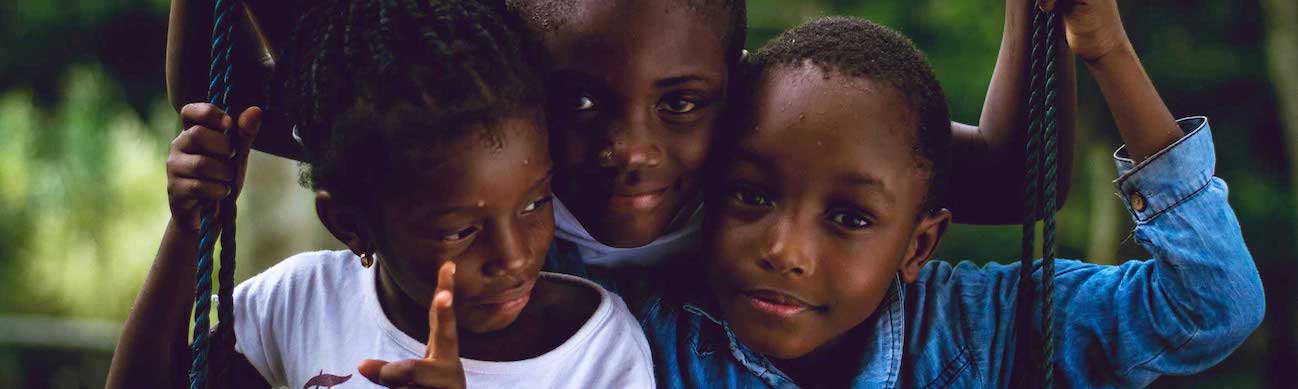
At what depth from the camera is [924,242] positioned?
167 cm

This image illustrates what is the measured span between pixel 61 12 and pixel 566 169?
714 centimetres

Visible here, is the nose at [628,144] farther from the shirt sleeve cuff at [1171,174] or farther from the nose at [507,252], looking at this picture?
the shirt sleeve cuff at [1171,174]

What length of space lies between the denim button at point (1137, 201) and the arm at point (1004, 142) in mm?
186

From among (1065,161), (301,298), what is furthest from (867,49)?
(301,298)

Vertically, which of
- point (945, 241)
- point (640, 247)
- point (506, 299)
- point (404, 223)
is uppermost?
point (404, 223)

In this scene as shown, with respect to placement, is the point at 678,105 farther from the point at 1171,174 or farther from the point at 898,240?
the point at 1171,174

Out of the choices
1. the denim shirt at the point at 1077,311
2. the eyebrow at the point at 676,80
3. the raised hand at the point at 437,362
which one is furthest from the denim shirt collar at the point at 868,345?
the raised hand at the point at 437,362

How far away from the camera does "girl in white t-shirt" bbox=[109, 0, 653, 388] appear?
4.25ft

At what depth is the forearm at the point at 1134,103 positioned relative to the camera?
1.47m

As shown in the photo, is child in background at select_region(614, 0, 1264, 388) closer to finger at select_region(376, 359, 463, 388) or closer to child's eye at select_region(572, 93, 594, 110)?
child's eye at select_region(572, 93, 594, 110)

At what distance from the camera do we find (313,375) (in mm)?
1500

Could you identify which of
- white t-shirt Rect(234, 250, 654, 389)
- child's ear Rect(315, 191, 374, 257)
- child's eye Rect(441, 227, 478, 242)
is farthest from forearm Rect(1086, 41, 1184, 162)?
child's ear Rect(315, 191, 374, 257)

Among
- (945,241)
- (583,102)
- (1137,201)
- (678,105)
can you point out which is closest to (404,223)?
(583,102)

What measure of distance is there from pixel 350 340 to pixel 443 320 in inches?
15.0
